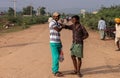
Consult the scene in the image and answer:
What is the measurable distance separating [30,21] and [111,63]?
56.2 meters

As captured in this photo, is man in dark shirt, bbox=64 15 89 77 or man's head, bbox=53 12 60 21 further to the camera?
man in dark shirt, bbox=64 15 89 77

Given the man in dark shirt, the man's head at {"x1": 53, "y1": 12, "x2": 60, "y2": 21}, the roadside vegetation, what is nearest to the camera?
the man's head at {"x1": 53, "y1": 12, "x2": 60, "y2": 21}

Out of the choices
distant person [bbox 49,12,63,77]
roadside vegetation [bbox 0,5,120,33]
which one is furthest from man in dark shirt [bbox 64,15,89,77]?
roadside vegetation [bbox 0,5,120,33]

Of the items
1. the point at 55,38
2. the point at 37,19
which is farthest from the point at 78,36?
the point at 37,19

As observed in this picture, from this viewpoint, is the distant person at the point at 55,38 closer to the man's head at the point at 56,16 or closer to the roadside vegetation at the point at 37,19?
the man's head at the point at 56,16

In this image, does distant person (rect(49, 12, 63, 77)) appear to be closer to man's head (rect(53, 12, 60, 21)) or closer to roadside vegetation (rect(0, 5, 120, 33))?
man's head (rect(53, 12, 60, 21))

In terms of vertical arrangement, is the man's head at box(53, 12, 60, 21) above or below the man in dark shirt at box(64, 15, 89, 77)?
above

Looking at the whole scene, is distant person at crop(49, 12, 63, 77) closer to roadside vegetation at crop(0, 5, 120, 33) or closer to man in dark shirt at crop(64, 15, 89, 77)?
man in dark shirt at crop(64, 15, 89, 77)

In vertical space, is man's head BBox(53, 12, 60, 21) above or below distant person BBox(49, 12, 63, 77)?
above

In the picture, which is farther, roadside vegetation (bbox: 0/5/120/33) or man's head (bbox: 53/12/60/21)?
roadside vegetation (bbox: 0/5/120/33)

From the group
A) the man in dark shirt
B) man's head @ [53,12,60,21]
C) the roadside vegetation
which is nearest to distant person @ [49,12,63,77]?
man's head @ [53,12,60,21]

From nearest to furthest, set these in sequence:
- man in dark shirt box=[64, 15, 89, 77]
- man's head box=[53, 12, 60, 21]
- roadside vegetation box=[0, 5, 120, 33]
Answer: man's head box=[53, 12, 60, 21] < man in dark shirt box=[64, 15, 89, 77] < roadside vegetation box=[0, 5, 120, 33]

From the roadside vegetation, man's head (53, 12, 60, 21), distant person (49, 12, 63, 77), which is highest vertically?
man's head (53, 12, 60, 21)

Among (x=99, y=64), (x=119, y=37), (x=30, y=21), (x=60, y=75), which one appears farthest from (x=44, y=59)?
(x=30, y=21)
